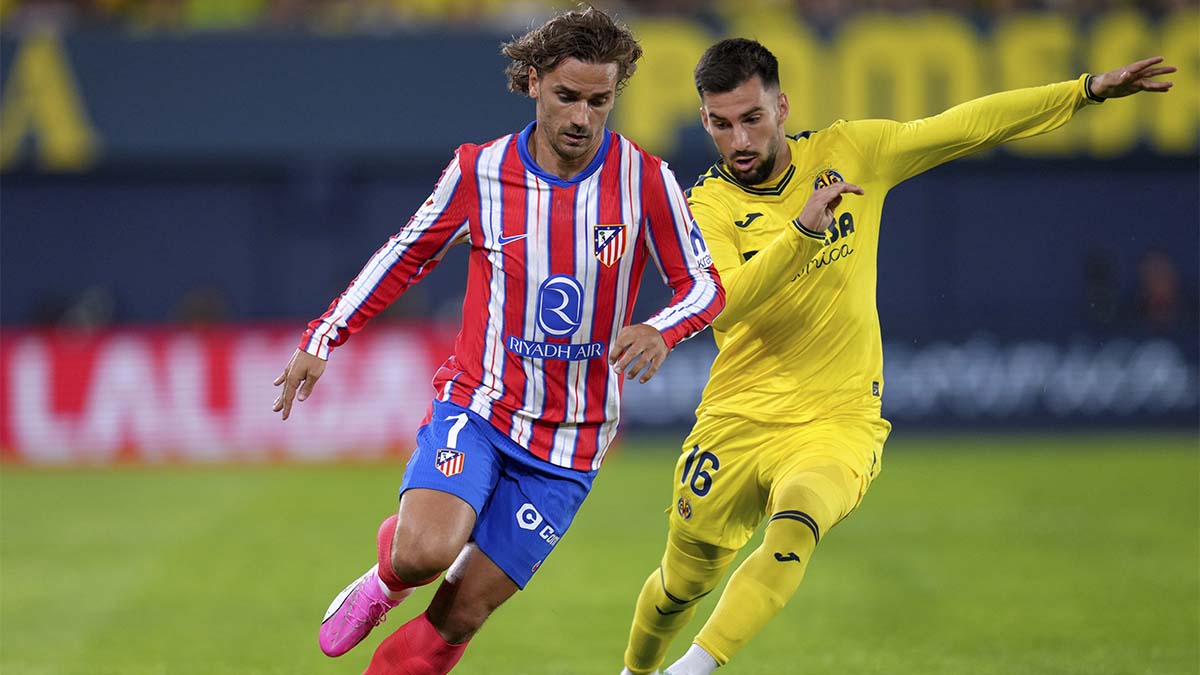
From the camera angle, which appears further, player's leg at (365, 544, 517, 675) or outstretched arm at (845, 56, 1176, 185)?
outstretched arm at (845, 56, 1176, 185)

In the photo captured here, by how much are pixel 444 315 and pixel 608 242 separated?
13444mm

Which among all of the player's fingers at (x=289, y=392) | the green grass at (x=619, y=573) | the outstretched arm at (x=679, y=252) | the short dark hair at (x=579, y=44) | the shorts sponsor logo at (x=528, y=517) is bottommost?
the green grass at (x=619, y=573)

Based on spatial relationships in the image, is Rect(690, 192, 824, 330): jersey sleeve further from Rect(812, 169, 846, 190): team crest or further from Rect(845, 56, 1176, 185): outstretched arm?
Rect(845, 56, 1176, 185): outstretched arm

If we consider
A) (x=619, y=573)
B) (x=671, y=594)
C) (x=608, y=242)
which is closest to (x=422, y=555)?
(x=608, y=242)

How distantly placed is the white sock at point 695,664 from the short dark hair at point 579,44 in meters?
1.99

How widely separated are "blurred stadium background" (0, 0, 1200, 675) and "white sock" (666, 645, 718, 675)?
100 inches

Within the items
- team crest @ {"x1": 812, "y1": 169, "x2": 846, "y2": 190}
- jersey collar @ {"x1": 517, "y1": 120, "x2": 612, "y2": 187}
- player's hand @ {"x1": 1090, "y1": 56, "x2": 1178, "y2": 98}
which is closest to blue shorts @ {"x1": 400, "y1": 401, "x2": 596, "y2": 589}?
jersey collar @ {"x1": 517, "y1": 120, "x2": 612, "y2": 187}

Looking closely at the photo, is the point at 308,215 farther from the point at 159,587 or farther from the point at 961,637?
the point at 961,637

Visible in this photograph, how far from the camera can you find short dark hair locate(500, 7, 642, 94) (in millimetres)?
4812

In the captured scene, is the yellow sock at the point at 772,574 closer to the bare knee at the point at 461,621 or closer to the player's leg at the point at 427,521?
the bare knee at the point at 461,621

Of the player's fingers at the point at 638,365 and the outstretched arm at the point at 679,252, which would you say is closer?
the player's fingers at the point at 638,365

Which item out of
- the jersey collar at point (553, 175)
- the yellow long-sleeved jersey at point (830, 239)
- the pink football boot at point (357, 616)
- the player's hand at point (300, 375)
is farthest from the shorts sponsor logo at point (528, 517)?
the jersey collar at point (553, 175)

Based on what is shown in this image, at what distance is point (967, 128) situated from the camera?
5590 mm

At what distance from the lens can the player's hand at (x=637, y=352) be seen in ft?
14.9
